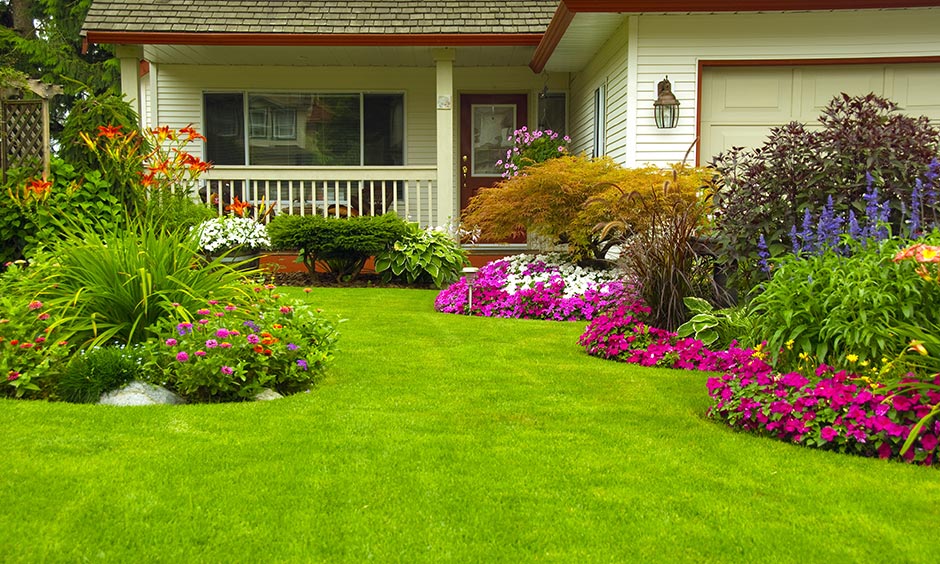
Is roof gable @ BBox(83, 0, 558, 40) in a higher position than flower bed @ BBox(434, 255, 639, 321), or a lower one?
higher

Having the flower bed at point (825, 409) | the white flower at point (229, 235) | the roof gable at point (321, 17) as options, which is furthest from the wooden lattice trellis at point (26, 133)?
the flower bed at point (825, 409)

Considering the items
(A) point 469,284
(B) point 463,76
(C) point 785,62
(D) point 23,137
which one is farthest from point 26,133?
(C) point 785,62

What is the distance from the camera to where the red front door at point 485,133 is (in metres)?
14.2

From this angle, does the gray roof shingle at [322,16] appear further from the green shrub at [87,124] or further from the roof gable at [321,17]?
the green shrub at [87,124]

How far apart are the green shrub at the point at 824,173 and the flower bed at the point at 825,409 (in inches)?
55.2

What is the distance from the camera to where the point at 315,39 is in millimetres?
12062

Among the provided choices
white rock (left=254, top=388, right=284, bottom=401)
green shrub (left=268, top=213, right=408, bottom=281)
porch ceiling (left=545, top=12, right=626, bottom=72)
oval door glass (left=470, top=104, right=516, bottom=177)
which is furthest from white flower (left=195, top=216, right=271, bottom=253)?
white rock (left=254, top=388, right=284, bottom=401)

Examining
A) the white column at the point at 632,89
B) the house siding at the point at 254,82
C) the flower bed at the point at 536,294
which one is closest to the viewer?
the flower bed at the point at 536,294

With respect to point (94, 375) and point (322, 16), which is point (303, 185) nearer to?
point (322, 16)

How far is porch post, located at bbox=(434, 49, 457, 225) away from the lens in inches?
483

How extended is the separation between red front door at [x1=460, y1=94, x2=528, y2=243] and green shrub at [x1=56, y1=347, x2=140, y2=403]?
9869 millimetres

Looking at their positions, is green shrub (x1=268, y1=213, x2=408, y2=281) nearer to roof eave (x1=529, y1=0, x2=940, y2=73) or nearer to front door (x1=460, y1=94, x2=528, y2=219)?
roof eave (x1=529, y1=0, x2=940, y2=73)

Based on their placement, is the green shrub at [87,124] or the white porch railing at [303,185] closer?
the green shrub at [87,124]

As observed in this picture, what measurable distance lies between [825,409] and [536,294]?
493 centimetres
